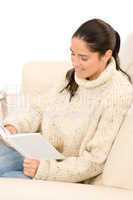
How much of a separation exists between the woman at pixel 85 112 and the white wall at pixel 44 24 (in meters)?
1.26

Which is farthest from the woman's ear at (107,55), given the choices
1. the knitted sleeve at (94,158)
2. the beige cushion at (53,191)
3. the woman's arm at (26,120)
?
the beige cushion at (53,191)

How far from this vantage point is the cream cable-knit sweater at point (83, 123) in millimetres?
1357

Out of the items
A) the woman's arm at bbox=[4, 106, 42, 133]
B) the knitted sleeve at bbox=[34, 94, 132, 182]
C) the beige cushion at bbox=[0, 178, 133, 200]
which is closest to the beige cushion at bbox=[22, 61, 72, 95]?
the woman's arm at bbox=[4, 106, 42, 133]

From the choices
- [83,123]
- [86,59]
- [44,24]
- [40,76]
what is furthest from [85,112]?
[44,24]

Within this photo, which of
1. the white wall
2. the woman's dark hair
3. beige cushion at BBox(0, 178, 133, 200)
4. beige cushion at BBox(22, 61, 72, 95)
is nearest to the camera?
beige cushion at BBox(0, 178, 133, 200)

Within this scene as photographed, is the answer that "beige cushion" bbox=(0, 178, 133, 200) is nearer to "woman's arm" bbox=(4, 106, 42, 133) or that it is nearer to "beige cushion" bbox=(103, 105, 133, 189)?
"beige cushion" bbox=(103, 105, 133, 189)

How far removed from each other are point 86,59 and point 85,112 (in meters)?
0.18

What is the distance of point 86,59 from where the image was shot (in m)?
1.48

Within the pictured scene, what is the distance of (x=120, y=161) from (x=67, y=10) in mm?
1787

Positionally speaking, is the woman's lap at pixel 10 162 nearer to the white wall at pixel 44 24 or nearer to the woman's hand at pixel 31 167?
the woman's hand at pixel 31 167

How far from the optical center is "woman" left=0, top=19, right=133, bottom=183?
53.6 inches

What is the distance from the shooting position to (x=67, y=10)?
2834mm

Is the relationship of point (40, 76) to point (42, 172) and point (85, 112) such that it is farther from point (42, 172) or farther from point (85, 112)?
point (42, 172)

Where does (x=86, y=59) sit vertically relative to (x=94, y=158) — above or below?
above
